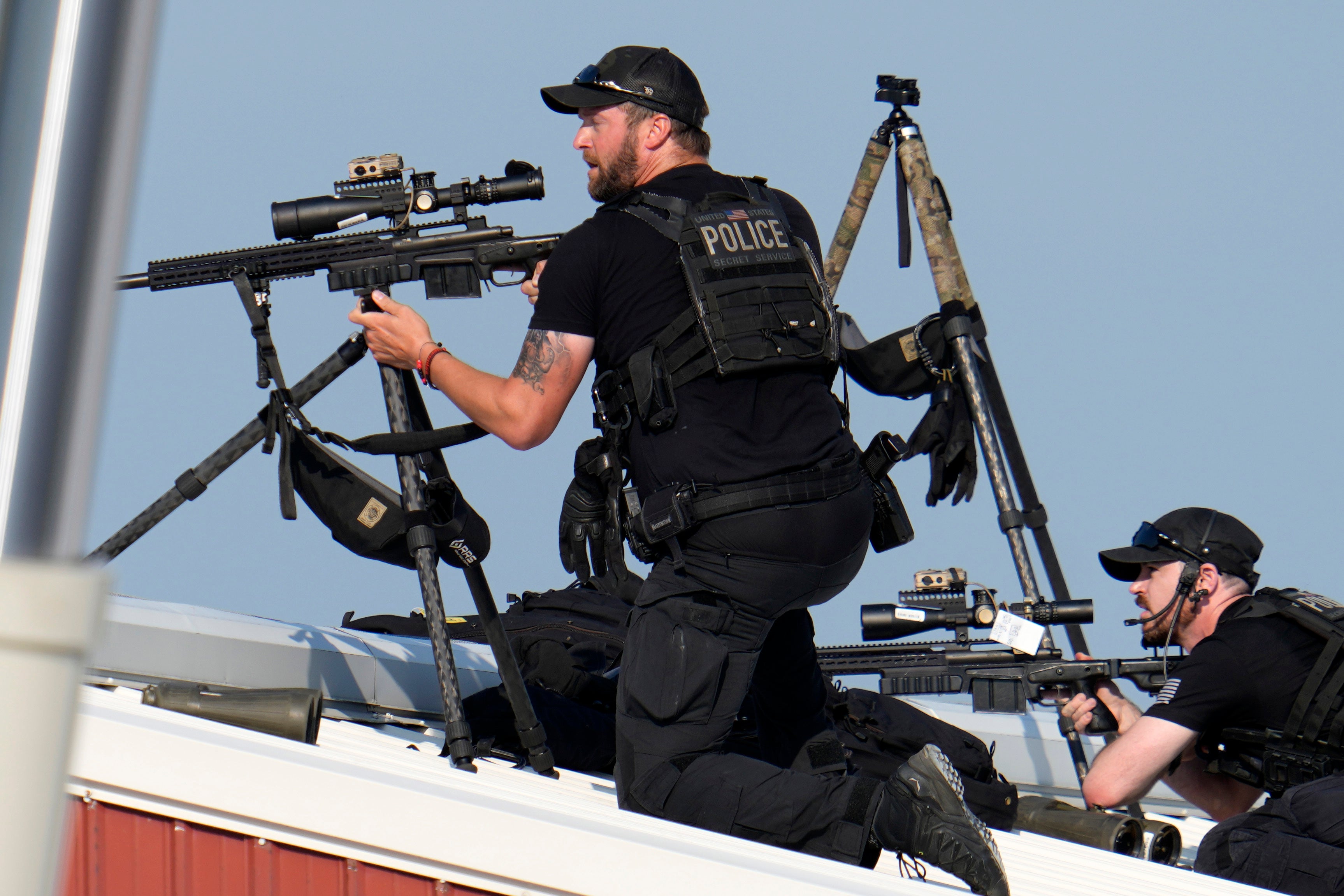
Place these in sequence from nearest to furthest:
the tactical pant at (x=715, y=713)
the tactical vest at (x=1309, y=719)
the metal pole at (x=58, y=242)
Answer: the metal pole at (x=58, y=242) < the tactical pant at (x=715, y=713) < the tactical vest at (x=1309, y=719)

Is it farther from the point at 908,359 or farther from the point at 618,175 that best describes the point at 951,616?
the point at 618,175

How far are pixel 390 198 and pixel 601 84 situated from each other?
95 cm

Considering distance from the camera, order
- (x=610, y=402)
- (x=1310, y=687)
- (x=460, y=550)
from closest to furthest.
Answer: (x=610, y=402) → (x=1310, y=687) → (x=460, y=550)

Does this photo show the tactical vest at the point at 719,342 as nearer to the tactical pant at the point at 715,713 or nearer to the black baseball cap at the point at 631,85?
the tactical pant at the point at 715,713

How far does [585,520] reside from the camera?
407 centimetres

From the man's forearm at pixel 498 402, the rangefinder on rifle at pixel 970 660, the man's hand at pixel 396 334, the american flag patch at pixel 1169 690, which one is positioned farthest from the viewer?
the rangefinder on rifle at pixel 970 660

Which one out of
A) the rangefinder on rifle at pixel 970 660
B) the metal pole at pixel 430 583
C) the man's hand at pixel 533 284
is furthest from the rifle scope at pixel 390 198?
the rangefinder on rifle at pixel 970 660

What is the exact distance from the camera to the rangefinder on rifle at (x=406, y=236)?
12.7ft

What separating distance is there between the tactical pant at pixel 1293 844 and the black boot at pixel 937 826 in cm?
100

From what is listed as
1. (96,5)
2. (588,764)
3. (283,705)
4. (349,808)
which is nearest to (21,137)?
(96,5)

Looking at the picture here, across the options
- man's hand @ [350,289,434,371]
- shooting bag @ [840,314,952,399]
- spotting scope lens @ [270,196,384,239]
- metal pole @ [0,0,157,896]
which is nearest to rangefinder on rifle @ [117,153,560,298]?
spotting scope lens @ [270,196,384,239]

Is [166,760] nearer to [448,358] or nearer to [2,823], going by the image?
[448,358]

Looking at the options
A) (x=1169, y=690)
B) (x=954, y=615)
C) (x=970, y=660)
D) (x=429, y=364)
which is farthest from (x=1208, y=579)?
(x=429, y=364)

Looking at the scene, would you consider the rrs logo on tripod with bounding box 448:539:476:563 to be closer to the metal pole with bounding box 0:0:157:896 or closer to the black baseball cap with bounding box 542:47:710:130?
the black baseball cap with bounding box 542:47:710:130
